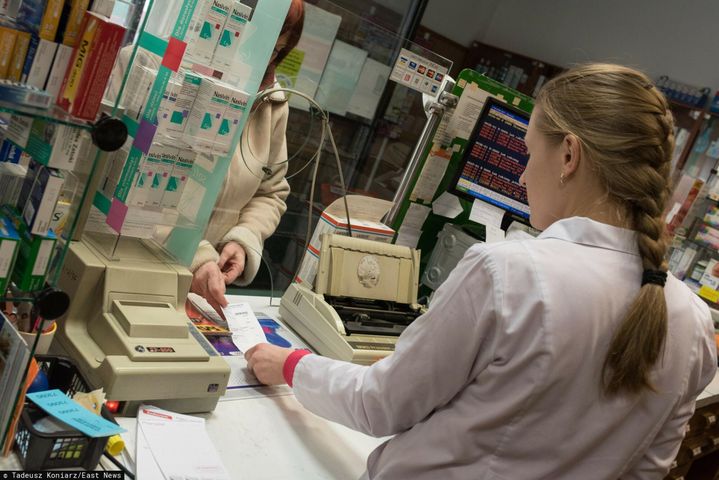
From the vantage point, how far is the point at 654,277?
1186mm

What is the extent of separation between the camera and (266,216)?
99.4 inches

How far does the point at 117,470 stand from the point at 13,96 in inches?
26.0

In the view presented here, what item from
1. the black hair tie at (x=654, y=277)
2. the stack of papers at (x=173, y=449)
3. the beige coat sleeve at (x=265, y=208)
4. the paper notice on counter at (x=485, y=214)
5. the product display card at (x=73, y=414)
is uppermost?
the black hair tie at (x=654, y=277)

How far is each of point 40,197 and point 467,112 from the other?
186 cm

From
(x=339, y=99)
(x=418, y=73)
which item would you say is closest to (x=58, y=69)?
(x=418, y=73)

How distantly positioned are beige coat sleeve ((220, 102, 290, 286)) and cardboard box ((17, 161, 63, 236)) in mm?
1247

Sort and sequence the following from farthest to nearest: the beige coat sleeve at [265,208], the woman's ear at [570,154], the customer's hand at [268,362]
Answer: the beige coat sleeve at [265,208], the customer's hand at [268,362], the woman's ear at [570,154]

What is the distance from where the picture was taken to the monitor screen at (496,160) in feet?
8.54

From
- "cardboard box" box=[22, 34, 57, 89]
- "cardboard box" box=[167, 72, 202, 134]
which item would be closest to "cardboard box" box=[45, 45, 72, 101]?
A: "cardboard box" box=[22, 34, 57, 89]

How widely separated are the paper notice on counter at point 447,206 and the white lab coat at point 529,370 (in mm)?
1419

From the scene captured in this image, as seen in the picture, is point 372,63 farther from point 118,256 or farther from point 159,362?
point 159,362

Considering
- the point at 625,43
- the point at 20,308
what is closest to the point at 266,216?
the point at 20,308

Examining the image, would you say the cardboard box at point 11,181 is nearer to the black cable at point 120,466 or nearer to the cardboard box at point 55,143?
the cardboard box at point 55,143

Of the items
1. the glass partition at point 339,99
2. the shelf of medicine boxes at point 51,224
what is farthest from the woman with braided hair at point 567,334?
the glass partition at point 339,99
